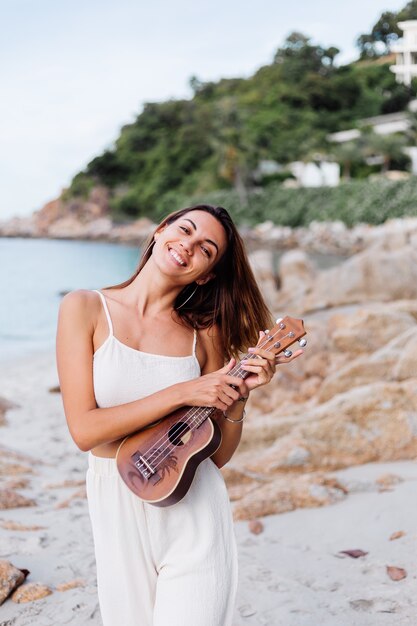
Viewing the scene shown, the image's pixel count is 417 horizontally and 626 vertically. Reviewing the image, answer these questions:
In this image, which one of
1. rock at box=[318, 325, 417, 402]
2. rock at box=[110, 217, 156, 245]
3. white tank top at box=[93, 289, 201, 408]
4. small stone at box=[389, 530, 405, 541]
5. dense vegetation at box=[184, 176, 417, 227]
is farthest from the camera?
rock at box=[110, 217, 156, 245]

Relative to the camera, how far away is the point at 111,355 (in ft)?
6.94

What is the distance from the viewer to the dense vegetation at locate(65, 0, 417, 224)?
174ft

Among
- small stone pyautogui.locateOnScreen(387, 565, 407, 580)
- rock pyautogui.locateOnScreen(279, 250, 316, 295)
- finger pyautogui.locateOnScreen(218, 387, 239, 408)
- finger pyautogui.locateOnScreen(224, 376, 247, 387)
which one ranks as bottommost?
rock pyautogui.locateOnScreen(279, 250, 316, 295)

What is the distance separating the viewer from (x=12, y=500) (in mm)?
4855

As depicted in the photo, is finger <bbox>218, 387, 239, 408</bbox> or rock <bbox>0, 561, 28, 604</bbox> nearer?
finger <bbox>218, 387, 239, 408</bbox>

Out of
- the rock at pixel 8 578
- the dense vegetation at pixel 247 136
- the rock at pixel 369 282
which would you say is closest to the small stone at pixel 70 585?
the rock at pixel 8 578

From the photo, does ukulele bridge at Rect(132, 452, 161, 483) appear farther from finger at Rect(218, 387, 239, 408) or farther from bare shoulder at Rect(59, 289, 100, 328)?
bare shoulder at Rect(59, 289, 100, 328)

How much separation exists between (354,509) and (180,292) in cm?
247

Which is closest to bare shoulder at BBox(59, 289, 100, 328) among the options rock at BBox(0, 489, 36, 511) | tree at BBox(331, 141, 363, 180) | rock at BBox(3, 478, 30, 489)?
rock at BBox(0, 489, 36, 511)

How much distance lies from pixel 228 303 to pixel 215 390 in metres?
0.47

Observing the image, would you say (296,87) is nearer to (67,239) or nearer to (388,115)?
(388,115)

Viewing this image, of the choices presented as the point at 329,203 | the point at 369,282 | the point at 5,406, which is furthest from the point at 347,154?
the point at 5,406

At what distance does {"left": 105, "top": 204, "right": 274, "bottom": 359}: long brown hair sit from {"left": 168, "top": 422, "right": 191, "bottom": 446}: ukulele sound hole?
399mm

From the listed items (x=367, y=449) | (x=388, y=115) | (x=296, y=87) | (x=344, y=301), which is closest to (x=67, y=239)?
(x=296, y=87)
